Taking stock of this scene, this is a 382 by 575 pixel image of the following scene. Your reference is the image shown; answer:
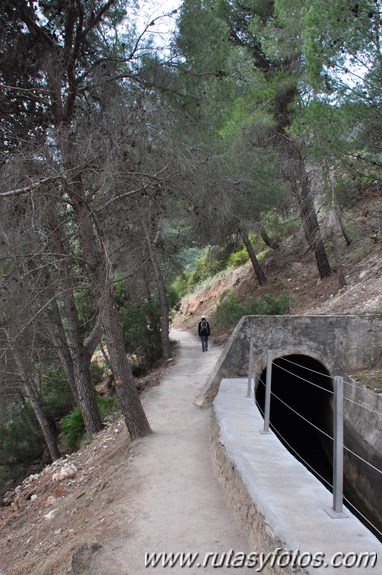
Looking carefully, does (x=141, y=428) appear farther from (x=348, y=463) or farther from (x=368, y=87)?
(x=368, y=87)

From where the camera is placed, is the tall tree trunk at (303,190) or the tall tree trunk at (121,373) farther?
the tall tree trunk at (303,190)

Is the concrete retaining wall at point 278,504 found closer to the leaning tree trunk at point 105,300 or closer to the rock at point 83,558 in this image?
the rock at point 83,558

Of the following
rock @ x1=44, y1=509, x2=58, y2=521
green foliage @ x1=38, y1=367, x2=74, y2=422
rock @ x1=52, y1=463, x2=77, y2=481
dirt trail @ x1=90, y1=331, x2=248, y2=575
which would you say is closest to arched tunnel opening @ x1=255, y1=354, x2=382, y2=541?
dirt trail @ x1=90, y1=331, x2=248, y2=575

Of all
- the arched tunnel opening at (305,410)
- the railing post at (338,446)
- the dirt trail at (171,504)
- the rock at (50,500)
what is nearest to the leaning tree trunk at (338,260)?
the arched tunnel opening at (305,410)

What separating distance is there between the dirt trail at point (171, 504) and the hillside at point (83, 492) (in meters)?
0.18

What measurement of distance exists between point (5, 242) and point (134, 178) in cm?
228

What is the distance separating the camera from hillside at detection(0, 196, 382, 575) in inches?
208

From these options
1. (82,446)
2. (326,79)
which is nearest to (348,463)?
(82,446)

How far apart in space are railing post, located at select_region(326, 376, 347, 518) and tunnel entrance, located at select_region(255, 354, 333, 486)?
25.2ft

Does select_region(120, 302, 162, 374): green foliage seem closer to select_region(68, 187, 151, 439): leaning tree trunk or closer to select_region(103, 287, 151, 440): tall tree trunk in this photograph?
select_region(103, 287, 151, 440): tall tree trunk

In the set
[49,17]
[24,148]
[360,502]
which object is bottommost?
[360,502]

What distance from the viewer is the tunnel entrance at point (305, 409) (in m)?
12.1

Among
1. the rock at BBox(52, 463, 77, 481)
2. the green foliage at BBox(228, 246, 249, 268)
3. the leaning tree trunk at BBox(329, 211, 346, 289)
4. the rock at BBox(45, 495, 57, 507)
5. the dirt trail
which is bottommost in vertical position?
the rock at BBox(45, 495, 57, 507)

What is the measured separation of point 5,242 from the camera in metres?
6.45
